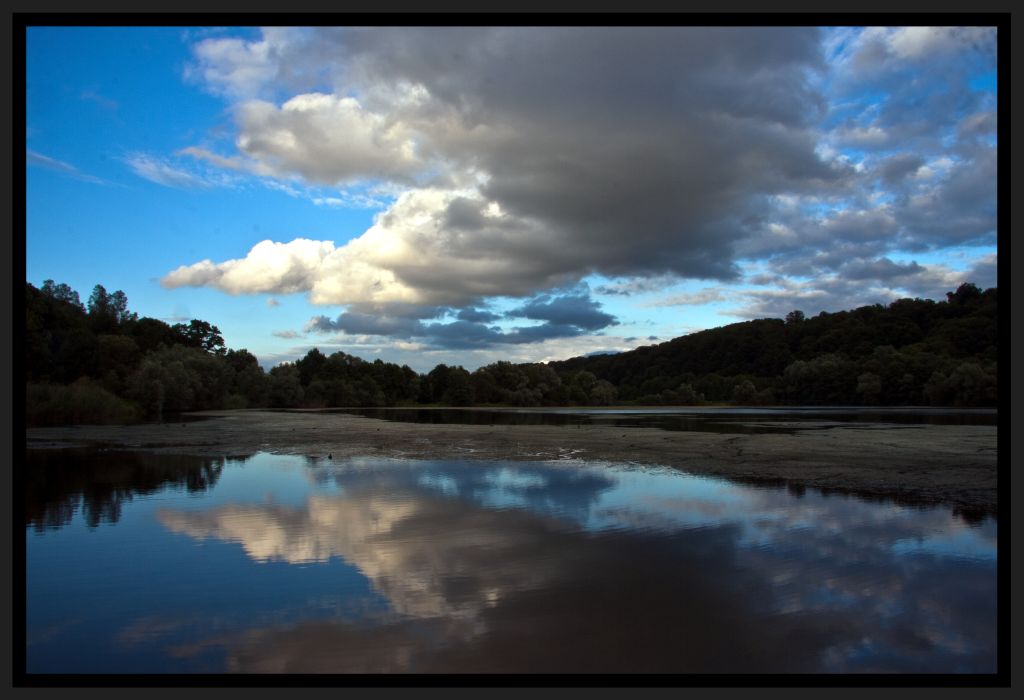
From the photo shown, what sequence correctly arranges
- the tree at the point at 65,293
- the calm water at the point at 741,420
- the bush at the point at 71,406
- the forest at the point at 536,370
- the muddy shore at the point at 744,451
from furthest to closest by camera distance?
the tree at the point at 65,293
the forest at the point at 536,370
the calm water at the point at 741,420
the bush at the point at 71,406
the muddy shore at the point at 744,451

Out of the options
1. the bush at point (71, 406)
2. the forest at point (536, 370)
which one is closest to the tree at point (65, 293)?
the forest at point (536, 370)

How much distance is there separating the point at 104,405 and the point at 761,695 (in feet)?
200

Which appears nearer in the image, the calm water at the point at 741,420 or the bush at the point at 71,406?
the bush at the point at 71,406

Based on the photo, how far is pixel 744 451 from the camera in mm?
27438

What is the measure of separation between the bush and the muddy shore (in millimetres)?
12274

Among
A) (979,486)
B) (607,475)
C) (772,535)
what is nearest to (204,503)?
(607,475)

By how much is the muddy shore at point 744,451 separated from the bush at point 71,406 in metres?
12.3

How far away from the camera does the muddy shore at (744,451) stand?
18.0m

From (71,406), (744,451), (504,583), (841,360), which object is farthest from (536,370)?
(504,583)

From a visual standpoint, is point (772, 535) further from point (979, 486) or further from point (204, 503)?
point (204, 503)

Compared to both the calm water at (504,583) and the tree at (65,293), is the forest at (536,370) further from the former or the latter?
the calm water at (504,583)

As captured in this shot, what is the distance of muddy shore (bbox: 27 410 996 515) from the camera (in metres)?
18.0

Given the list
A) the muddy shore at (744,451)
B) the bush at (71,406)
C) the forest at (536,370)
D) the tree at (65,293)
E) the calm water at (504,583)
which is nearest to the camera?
the calm water at (504,583)

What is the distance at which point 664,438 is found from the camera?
35844 mm
